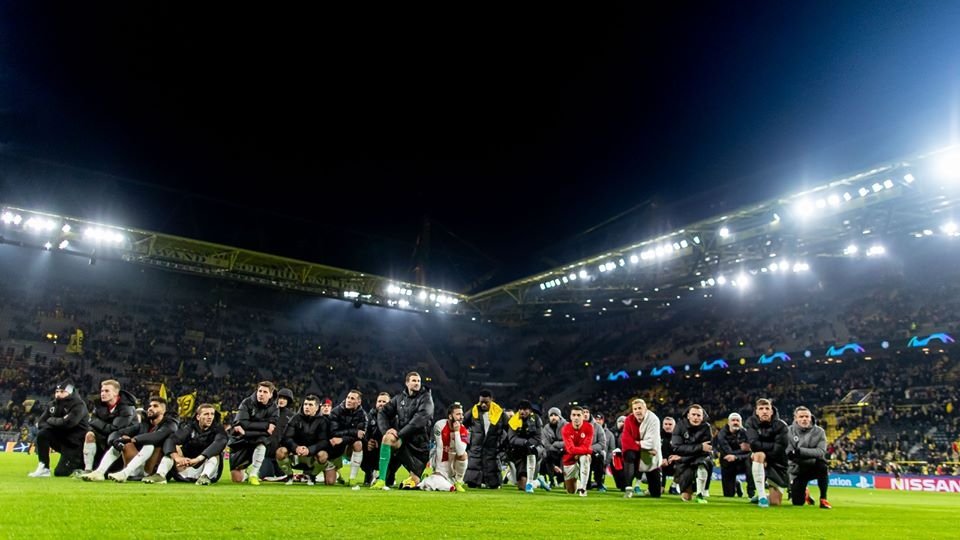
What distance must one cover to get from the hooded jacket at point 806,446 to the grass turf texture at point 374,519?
115cm

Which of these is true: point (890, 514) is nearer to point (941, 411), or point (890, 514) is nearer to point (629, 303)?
point (941, 411)

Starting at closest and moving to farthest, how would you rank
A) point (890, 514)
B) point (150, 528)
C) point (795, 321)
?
1. point (150, 528)
2. point (890, 514)
3. point (795, 321)

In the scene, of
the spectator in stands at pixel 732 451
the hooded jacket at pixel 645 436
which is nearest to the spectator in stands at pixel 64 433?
the hooded jacket at pixel 645 436

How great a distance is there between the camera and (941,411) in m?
26.5

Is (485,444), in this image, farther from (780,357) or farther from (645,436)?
(780,357)

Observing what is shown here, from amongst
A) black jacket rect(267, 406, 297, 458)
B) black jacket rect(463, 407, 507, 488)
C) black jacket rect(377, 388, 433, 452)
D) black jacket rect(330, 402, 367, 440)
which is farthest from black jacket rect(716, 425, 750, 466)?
black jacket rect(267, 406, 297, 458)

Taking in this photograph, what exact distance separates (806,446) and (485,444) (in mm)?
5755

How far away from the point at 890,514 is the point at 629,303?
32.8 m

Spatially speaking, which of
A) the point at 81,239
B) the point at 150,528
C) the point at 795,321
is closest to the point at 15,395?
the point at 81,239

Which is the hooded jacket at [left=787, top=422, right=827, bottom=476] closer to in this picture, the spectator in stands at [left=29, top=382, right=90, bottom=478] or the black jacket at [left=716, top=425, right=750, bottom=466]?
the black jacket at [left=716, top=425, right=750, bottom=466]

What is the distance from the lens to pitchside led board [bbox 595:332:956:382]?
92.8ft

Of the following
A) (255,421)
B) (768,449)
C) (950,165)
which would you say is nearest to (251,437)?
(255,421)

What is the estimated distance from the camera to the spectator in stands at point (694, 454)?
9.89 meters

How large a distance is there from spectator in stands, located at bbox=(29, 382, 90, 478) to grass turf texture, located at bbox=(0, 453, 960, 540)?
7.12 ft
